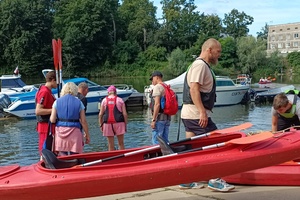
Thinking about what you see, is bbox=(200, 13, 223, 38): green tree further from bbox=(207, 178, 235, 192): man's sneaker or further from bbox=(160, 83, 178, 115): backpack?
bbox=(207, 178, 235, 192): man's sneaker

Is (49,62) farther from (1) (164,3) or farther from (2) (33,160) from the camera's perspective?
(2) (33,160)

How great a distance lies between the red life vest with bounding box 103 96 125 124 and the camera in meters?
8.70

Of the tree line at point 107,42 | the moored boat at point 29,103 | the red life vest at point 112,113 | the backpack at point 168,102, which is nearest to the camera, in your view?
the backpack at point 168,102

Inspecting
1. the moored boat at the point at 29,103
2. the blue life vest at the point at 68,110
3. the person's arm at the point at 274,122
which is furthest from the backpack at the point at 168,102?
the moored boat at the point at 29,103

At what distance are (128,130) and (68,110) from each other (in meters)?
10.0

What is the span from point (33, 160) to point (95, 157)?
5.80 meters

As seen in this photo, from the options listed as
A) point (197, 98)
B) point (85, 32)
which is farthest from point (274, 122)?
point (85, 32)

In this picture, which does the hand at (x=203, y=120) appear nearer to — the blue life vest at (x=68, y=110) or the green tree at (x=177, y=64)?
the blue life vest at (x=68, y=110)

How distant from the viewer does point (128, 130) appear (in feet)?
53.8

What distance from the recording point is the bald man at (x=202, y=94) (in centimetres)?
567

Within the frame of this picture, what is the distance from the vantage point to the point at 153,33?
86.0 metres

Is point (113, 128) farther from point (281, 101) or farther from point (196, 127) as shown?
point (281, 101)

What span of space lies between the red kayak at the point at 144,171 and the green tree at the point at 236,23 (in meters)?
106

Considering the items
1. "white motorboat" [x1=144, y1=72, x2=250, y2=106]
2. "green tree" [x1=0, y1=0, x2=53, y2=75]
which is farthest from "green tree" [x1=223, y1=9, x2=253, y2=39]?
"white motorboat" [x1=144, y1=72, x2=250, y2=106]
